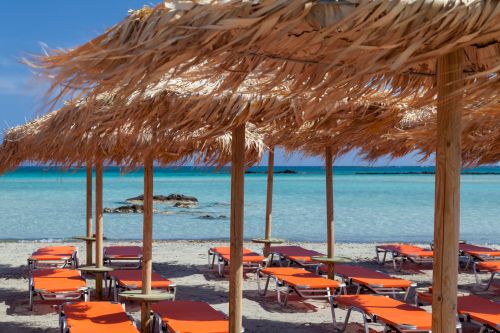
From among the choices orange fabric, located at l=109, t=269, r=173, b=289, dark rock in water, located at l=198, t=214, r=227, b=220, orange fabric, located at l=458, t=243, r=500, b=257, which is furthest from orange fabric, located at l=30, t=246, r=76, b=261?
dark rock in water, located at l=198, t=214, r=227, b=220

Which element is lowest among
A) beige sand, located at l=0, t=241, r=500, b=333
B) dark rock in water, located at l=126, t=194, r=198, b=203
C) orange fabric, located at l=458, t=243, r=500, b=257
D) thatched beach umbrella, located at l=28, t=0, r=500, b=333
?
beige sand, located at l=0, t=241, r=500, b=333

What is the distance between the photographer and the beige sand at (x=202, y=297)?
19.2 ft

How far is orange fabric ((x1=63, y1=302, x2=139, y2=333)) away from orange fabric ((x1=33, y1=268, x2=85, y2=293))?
72 cm

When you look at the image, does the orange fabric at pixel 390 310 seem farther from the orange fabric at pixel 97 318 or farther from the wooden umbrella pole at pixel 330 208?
the orange fabric at pixel 97 318

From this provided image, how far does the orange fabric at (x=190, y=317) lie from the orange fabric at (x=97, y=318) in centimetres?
28

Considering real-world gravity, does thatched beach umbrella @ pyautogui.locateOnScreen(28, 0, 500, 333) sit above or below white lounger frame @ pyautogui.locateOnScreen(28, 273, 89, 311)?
above

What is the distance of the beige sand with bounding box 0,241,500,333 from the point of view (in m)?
5.85

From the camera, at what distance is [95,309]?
5133 millimetres

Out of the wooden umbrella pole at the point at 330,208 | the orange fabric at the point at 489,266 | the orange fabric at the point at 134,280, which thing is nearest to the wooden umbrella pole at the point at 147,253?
the orange fabric at the point at 134,280

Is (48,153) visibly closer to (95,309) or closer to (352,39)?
(95,309)

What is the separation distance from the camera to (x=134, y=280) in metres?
6.38

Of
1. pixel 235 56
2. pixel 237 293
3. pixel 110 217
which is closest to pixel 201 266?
pixel 237 293

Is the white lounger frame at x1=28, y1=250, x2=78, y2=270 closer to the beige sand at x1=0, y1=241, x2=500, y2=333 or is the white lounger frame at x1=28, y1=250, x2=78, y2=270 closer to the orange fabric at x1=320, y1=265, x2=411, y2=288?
the beige sand at x1=0, y1=241, x2=500, y2=333

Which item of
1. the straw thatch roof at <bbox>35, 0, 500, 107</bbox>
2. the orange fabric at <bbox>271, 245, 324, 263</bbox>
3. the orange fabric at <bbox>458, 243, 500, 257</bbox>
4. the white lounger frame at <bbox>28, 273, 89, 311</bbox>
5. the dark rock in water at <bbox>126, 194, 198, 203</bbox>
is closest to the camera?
the straw thatch roof at <bbox>35, 0, 500, 107</bbox>
